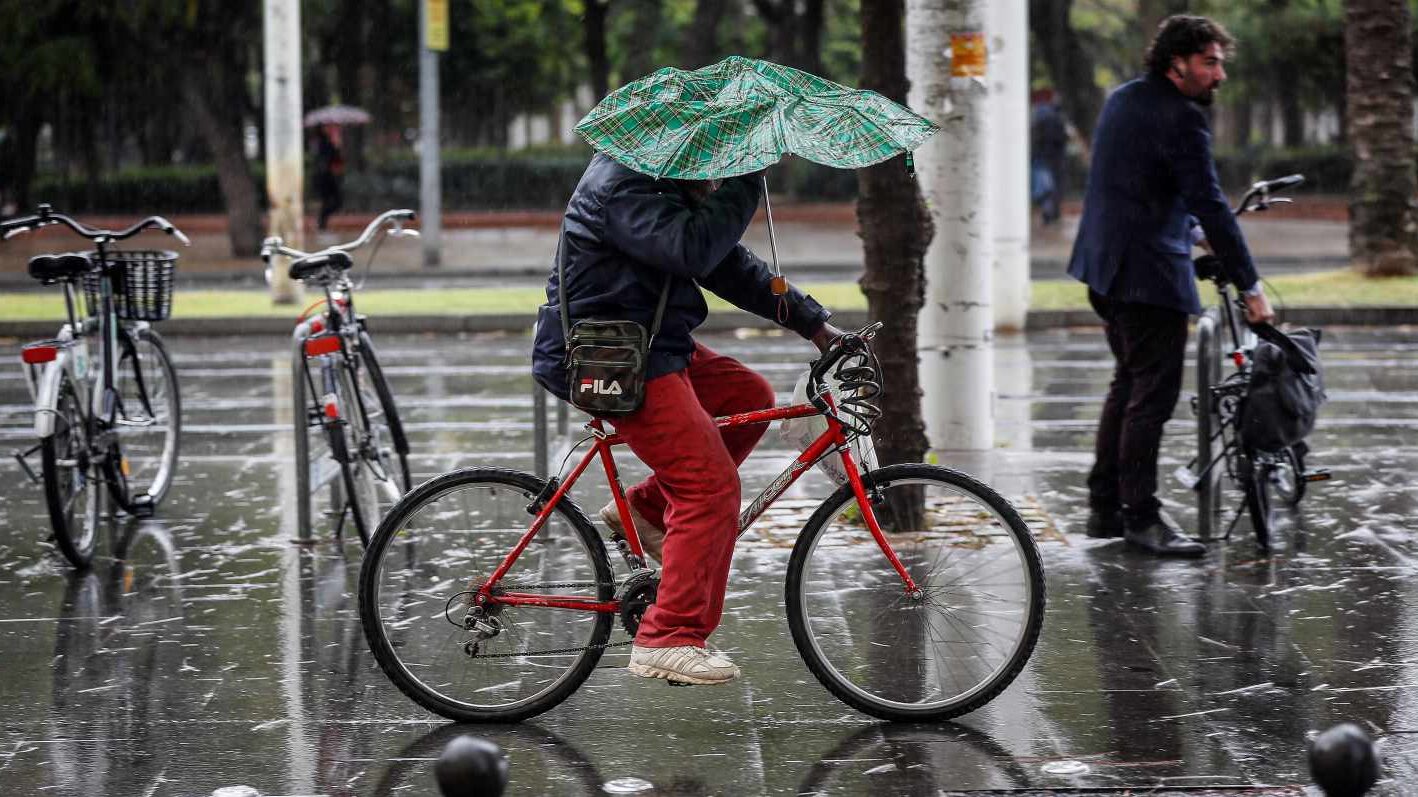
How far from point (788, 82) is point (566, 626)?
1.56m

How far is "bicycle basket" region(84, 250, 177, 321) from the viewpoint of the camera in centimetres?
794

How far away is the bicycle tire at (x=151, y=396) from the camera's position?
324 inches

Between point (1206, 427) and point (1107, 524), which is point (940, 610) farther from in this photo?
point (1206, 427)

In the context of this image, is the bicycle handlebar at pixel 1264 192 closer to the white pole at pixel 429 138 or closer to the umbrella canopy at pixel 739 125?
the umbrella canopy at pixel 739 125

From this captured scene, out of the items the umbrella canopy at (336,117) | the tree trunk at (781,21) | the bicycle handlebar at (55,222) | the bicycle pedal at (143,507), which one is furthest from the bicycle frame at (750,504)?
the tree trunk at (781,21)

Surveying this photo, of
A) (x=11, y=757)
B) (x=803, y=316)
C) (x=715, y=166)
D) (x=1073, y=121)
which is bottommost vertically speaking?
(x=11, y=757)

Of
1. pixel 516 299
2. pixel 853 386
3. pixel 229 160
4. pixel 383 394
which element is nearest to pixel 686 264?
pixel 853 386

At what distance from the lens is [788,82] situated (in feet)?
16.6

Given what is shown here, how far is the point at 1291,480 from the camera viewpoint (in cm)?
819

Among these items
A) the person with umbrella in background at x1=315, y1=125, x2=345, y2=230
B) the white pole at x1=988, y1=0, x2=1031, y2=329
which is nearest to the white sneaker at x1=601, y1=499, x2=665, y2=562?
the white pole at x1=988, y1=0, x2=1031, y2=329

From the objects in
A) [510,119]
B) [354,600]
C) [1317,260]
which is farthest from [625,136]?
[510,119]

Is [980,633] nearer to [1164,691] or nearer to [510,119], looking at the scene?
[1164,691]

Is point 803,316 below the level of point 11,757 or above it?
above

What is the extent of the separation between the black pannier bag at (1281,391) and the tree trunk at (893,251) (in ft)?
4.27
